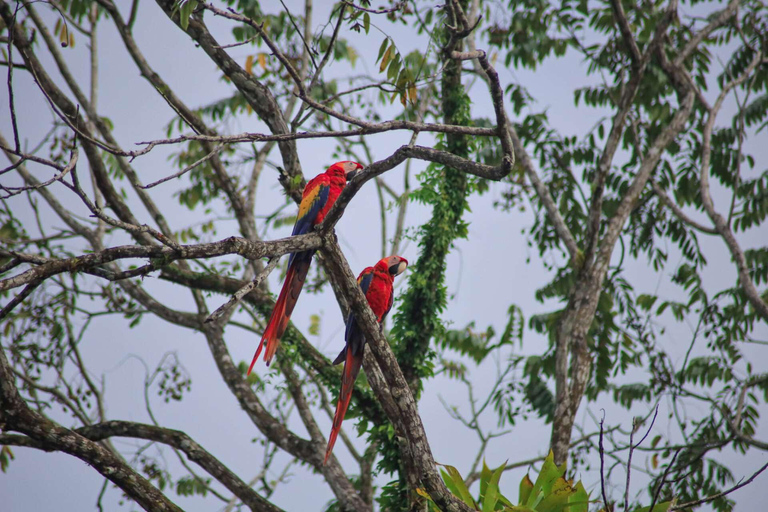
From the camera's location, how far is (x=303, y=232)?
101 inches

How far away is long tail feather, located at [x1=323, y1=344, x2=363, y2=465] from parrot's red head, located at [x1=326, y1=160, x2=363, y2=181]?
2.69ft

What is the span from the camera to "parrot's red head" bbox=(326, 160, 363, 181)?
2701mm

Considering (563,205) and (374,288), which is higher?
(563,205)

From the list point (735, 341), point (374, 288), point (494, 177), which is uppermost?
point (735, 341)

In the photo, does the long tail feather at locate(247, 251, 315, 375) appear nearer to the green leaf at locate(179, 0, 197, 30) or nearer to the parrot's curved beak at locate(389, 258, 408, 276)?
the parrot's curved beak at locate(389, 258, 408, 276)

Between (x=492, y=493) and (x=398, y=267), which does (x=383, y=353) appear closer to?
(x=492, y=493)

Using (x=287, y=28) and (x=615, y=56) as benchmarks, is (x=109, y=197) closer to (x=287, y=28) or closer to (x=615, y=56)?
(x=287, y=28)

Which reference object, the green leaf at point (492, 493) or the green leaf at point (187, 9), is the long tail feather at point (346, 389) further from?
the green leaf at point (187, 9)

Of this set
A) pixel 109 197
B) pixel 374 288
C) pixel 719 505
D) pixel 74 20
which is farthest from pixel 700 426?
pixel 74 20

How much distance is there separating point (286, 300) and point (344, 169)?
0.73 meters

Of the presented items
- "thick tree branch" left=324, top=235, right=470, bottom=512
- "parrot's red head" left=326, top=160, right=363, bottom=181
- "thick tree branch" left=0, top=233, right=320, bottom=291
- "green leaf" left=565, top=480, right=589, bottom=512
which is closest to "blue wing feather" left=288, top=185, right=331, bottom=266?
"parrot's red head" left=326, top=160, right=363, bottom=181

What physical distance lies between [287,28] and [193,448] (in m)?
3.30

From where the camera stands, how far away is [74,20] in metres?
4.06

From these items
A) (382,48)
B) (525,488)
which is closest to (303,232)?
(382,48)
